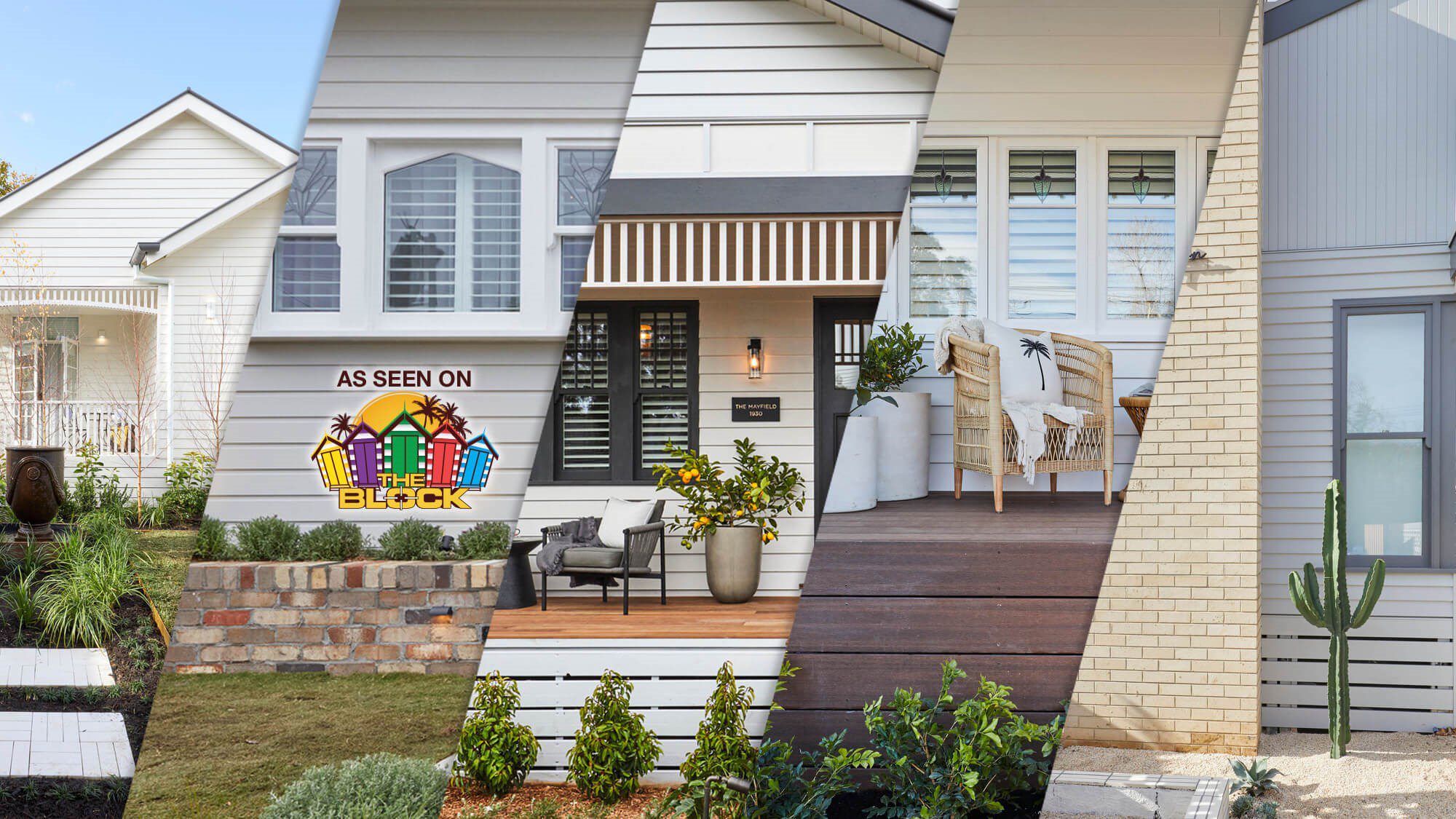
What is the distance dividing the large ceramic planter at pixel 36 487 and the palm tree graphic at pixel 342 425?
34.0 inches

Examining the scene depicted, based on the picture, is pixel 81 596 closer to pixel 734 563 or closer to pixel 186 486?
pixel 186 486

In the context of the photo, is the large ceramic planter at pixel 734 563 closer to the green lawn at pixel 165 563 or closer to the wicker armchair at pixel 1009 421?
the wicker armchair at pixel 1009 421

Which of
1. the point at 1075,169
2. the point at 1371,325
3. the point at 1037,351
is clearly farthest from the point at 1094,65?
the point at 1371,325

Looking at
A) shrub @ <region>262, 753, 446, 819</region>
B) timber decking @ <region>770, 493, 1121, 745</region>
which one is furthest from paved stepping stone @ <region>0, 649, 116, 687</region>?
timber decking @ <region>770, 493, 1121, 745</region>

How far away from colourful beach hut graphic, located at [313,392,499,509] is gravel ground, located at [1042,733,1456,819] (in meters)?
2.81

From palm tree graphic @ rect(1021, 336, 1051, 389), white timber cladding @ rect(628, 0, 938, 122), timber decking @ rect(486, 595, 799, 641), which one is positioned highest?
white timber cladding @ rect(628, 0, 938, 122)

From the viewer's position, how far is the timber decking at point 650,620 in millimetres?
788

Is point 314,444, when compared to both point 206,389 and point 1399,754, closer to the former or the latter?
point 206,389

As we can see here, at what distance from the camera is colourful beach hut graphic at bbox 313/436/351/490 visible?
2.33 feet

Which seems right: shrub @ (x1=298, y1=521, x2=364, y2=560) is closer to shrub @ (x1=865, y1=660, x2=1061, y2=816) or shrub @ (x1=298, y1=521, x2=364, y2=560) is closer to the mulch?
the mulch

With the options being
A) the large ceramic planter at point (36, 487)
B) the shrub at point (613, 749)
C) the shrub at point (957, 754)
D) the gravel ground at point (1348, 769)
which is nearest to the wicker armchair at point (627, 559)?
the shrub at point (613, 749)

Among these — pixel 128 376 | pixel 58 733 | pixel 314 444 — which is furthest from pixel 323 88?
pixel 128 376

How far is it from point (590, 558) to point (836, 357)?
0.30 m

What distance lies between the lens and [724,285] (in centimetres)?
65
